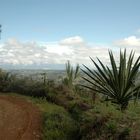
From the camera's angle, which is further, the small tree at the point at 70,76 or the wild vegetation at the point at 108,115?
the small tree at the point at 70,76

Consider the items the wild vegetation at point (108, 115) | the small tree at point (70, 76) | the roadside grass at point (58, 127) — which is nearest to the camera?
the wild vegetation at point (108, 115)

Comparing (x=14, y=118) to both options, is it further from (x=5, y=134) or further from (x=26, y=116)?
(x=5, y=134)

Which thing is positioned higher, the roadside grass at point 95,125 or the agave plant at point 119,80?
the agave plant at point 119,80

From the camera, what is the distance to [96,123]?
9750 millimetres

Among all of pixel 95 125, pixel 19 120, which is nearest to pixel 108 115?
pixel 95 125

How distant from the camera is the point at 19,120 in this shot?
1243 centimetres

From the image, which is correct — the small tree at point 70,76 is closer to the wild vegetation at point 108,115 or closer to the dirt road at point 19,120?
the dirt road at point 19,120

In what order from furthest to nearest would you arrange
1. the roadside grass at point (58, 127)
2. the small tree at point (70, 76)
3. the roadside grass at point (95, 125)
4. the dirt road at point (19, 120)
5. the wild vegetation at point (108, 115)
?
the small tree at point (70, 76)
the dirt road at point (19, 120)
the roadside grass at point (58, 127)
the wild vegetation at point (108, 115)
the roadside grass at point (95, 125)

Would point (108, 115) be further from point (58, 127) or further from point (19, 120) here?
point (19, 120)

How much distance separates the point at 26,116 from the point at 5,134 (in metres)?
2.67

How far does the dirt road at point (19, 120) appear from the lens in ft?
34.8

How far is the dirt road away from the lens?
10599mm

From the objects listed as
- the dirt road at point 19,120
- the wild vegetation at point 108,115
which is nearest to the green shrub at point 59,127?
the wild vegetation at point 108,115

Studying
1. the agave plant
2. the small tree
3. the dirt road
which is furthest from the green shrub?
the small tree
